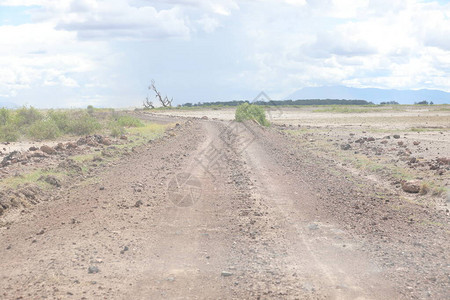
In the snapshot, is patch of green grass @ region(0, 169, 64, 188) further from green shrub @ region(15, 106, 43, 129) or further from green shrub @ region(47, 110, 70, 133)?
green shrub @ region(15, 106, 43, 129)

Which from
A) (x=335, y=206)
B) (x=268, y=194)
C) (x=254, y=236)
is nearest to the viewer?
(x=254, y=236)

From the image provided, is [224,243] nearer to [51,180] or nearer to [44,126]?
[51,180]

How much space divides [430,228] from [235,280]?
421 cm

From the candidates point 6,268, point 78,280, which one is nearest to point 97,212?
point 6,268

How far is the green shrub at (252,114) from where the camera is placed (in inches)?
1570

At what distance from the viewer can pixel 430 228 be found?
8.16 m

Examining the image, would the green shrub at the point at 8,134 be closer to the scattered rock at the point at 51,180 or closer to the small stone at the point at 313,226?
the scattered rock at the point at 51,180

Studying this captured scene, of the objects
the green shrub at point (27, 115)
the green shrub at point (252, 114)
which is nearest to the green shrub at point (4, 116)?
the green shrub at point (27, 115)

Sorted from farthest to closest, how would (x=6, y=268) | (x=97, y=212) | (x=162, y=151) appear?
1. (x=162, y=151)
2. (x=97, y=212)
3. (x=6, y=268)

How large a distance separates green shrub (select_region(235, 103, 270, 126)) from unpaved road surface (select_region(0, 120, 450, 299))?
27.3 m

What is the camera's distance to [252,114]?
40.5 metres

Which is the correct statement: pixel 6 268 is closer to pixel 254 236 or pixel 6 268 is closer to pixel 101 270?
pixel 101 270

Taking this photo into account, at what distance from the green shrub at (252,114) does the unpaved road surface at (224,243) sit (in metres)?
27.3

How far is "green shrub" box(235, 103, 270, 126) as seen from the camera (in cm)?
3988
